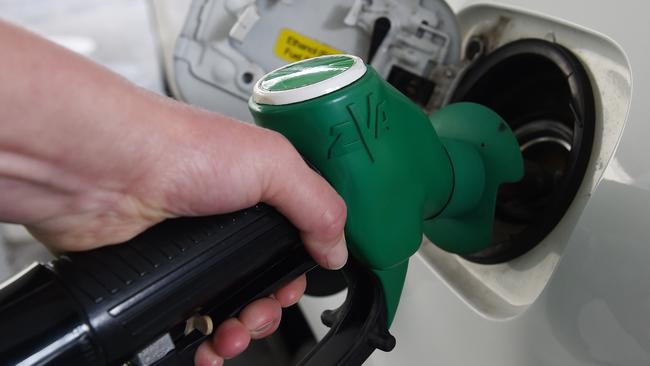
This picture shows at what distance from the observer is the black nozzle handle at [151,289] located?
14.1 inches

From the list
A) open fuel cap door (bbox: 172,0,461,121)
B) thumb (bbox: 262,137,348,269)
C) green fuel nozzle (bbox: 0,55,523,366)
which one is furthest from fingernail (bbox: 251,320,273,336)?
open fuel cap door (bbox: 172,0,461,121)

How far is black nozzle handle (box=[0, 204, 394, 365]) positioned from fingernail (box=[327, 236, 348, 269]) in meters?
0.03

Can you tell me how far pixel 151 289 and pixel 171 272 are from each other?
0.8 inches

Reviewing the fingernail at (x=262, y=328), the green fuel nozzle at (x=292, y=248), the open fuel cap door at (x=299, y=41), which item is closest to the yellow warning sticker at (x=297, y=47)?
the open fuel cap door at (x=299, y=41)

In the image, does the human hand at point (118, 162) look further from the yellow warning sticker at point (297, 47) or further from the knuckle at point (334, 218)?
the yellow warning sticker at point (297, 47)

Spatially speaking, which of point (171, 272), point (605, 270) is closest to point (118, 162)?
point (171, 272)

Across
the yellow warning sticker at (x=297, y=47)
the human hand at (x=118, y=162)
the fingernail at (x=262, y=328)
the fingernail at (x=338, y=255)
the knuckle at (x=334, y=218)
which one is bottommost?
the fingernail at (x=262, y=328)

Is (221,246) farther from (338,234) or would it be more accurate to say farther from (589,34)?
(589,34)

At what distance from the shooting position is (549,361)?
510mm

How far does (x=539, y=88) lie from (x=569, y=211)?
21 cm

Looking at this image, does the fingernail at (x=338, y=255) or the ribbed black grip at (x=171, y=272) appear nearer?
the ribbed black grip at (x=171, y=272)

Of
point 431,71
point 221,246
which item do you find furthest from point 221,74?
point 221,246

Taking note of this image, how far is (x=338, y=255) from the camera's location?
0.50 meters

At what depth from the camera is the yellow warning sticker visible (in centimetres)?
92
